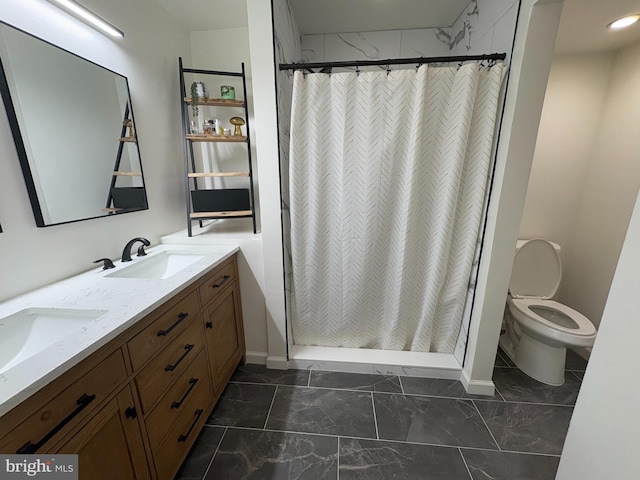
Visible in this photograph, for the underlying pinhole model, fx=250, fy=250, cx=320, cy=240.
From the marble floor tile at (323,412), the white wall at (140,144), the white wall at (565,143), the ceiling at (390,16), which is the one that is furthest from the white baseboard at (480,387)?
the white wall at (140,144)

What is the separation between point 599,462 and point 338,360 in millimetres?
1242

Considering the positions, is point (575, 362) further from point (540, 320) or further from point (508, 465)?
point (508, 465)

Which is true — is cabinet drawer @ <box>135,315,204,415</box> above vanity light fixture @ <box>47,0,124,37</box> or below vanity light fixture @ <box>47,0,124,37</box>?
below

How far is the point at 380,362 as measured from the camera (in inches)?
68.3

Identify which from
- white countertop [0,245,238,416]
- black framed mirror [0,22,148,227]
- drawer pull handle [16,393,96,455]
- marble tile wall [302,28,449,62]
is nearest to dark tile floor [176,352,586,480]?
drawer pull handle [16,393,96,455]

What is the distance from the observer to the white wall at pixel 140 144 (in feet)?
3.20

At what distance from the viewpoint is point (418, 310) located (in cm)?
174

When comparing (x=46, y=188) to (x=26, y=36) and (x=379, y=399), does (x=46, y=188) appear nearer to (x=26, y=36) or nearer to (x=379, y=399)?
(x=26, y=36)

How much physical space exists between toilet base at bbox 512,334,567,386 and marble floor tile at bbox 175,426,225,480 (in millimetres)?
2020

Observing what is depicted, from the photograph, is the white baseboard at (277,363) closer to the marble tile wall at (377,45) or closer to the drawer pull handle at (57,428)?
the drawer pull handle at (57,428)

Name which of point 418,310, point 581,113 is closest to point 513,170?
point 418,310

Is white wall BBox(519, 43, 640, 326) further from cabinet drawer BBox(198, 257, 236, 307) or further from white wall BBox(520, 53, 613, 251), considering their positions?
cabinet drawer BBox(198, 257, 236, 307)

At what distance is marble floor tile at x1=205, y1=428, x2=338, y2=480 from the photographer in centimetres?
116

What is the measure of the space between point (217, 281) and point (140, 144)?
1.00 meters
